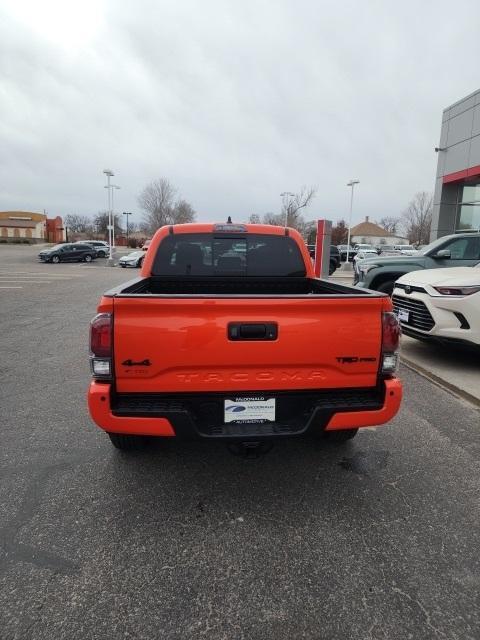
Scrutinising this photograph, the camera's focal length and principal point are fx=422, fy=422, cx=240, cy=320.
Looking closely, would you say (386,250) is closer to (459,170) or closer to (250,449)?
(459,170)

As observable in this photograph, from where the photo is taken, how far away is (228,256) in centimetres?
438

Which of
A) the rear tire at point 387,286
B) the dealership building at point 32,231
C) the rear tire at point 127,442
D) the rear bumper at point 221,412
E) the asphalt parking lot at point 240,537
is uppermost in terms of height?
the dealership building at point 32,231

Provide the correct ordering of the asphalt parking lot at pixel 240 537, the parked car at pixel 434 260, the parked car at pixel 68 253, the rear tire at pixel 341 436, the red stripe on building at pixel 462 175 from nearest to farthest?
the asphalt parking lot at pixel 240 537
the rear tire at pixel 341 436
the parked car at pixel 434 260
the red stripe on building at pixel 462 175
the parked car at pixel 68 253

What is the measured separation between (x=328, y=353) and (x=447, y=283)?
3.81 metres

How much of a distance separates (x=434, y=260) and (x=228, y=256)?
5450mm

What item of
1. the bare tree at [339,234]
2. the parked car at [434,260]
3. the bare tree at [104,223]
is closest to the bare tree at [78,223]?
the bare tree at [104,223]

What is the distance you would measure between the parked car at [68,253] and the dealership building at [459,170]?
2926 centimetres

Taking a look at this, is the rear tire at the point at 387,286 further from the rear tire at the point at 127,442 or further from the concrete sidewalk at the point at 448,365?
the rear tire at the point at 127,442

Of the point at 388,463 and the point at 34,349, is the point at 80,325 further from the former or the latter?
the point at 388,463

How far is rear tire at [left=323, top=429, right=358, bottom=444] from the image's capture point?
133 inches

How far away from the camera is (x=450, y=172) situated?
19719 millimetres

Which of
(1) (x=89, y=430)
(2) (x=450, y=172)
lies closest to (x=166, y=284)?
(1) (x=89, y=430)

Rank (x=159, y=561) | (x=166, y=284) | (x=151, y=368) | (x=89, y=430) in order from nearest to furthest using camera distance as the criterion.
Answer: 1. (x=159, y=561)
2. (x=151, y=368)
3. (x=89, y=430)
4. (x=166, y=284)

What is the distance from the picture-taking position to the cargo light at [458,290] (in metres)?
5.45
